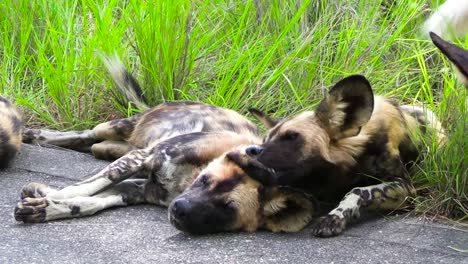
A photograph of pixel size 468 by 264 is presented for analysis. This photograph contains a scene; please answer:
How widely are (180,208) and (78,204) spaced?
442 mm

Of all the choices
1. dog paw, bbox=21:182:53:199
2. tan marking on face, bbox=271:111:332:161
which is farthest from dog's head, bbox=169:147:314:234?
dog paw, bbox=21:182:53:199

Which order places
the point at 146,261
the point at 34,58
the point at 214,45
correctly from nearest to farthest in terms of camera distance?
the point at 146,261, the point at 214,45, the point at 34,58

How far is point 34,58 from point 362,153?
2.25 meters

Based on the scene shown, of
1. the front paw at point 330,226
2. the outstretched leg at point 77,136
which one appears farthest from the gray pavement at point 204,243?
the outstretched leg at point 77,136

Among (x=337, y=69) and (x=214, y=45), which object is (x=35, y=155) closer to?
(x=214, y=45)

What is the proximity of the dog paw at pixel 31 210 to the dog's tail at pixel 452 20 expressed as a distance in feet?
5.00

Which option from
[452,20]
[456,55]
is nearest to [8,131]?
[452,20]

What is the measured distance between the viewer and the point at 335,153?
130 inches

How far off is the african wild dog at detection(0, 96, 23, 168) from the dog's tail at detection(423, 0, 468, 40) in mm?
1781

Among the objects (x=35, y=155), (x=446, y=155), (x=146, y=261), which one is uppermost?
(x=446, y=155)

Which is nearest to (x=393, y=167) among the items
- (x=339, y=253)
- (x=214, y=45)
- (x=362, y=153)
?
(x=362, y=153)

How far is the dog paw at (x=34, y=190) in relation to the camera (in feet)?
11.2

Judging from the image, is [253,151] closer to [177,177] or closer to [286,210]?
[286,210]

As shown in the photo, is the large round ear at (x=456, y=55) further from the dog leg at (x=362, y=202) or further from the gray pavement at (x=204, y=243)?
the dog leg at (x=362, y=202)
